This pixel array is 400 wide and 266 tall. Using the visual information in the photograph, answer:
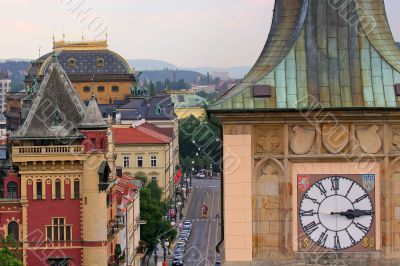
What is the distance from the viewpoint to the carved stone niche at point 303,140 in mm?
18766

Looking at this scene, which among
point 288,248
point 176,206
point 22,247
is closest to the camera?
point 288,248

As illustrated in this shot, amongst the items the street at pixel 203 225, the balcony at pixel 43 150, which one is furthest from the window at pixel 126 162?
the balcony at pixel 43 150

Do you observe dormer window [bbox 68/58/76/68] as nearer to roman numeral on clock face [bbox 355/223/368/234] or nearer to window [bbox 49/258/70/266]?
window [bbox 49/258/70/266]

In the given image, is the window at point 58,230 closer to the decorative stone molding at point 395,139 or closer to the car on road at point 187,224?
the decorative stone molding at point 395,139

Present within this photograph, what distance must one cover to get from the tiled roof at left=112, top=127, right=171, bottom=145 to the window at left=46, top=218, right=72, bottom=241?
198ft

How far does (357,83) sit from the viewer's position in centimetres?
1905

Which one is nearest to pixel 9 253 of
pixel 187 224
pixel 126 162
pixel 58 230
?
pixel 58 230

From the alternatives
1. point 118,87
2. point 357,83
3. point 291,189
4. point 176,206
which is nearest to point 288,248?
point 291,189

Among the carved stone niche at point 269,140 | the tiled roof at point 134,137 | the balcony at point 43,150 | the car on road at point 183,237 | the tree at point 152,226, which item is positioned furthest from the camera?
the tiled roof at point 134,137

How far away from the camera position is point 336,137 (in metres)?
18.9

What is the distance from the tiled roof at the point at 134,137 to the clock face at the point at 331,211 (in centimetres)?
11001

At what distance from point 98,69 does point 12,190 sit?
108 metres

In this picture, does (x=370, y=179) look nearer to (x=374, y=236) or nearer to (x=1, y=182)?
(x=374, y=236)

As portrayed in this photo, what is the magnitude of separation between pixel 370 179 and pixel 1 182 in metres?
52.3
